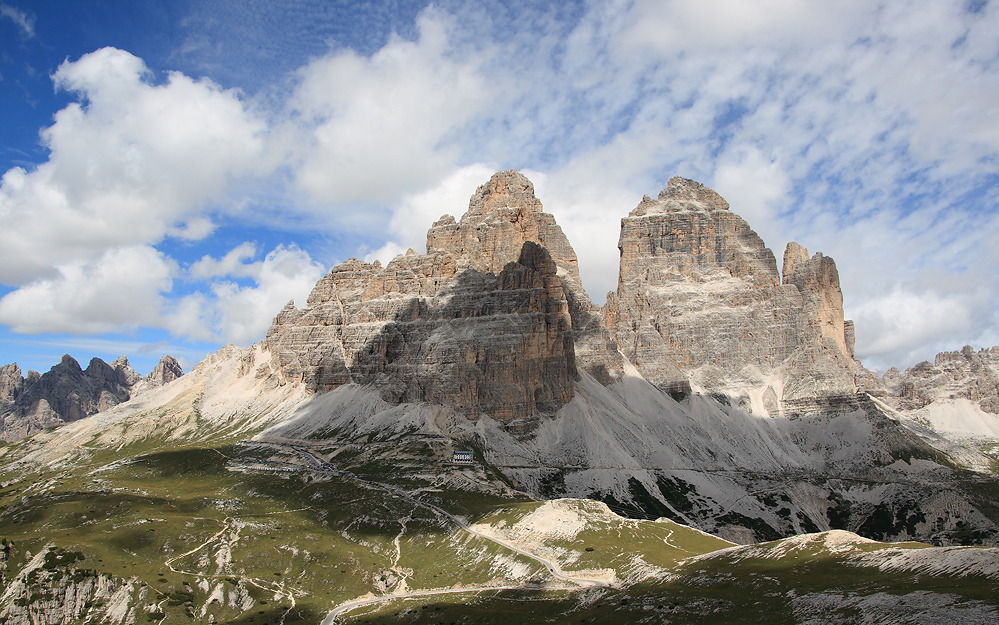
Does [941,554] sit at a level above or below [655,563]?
above

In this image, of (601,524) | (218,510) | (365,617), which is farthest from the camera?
(218,510)

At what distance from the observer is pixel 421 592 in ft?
368

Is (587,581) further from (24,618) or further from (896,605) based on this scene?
(24,618)

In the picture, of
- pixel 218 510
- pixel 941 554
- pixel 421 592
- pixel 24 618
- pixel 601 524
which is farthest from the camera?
pixel 218 510

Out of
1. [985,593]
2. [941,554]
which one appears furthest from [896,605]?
[941,554]

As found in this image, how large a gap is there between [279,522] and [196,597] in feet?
145

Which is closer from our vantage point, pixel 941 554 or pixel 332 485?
pixel 941 554

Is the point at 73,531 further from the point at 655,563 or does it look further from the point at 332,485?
the point at 655,563

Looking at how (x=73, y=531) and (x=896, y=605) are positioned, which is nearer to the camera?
(x=896, y=605)

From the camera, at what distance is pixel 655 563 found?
10394 cm

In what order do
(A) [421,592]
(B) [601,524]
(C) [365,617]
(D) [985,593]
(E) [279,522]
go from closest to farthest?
1. (D) [985,593]
2. (C) [365,617]
3. (A) [421,592]
4. (B) [601,524]
5. (E) [279,522]

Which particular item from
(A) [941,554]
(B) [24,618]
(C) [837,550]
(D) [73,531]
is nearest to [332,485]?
(D) [73,531]

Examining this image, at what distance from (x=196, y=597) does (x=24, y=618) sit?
2236 cm

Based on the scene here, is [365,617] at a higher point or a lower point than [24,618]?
lower
